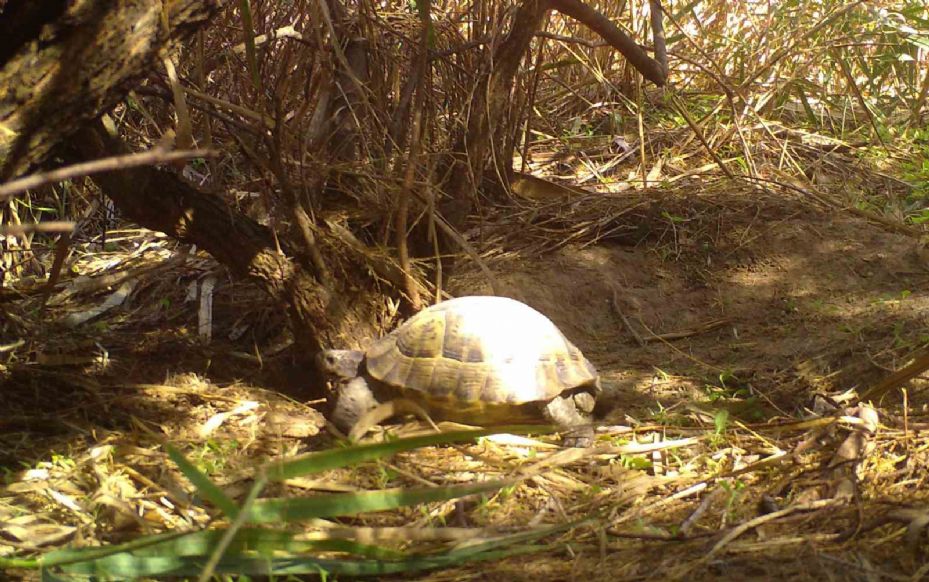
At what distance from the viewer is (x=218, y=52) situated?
→ 4.62 metres

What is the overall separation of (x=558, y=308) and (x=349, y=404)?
4.83ft

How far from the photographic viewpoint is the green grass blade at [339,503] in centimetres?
189

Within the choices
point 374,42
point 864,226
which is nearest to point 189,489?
point 374,42

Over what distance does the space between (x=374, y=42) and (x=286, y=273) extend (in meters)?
1.42

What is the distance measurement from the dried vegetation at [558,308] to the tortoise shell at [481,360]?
25 centimetres

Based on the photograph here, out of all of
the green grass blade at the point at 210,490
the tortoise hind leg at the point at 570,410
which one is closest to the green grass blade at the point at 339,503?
the green grass blade at the point at 210,490

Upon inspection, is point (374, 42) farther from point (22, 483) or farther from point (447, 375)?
point (22, 483)

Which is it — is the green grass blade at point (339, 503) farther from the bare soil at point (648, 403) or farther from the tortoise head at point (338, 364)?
the tortoise head at point (338, 364)

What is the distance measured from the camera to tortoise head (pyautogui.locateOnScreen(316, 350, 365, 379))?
3498 millimetres

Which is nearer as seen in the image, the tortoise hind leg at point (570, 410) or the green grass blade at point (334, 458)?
the green grass blade at point (334, 458)

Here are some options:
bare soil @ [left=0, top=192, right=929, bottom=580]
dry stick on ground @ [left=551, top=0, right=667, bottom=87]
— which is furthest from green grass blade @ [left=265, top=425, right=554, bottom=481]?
dry stick on ground @ [left=551, top=0, right=667, bottom=87]

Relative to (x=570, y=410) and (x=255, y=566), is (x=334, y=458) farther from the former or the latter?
(x=570, y=410)

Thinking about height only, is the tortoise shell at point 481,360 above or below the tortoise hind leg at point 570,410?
above

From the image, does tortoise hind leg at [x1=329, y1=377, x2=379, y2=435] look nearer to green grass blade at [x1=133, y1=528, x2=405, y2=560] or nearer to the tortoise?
the tortoise
